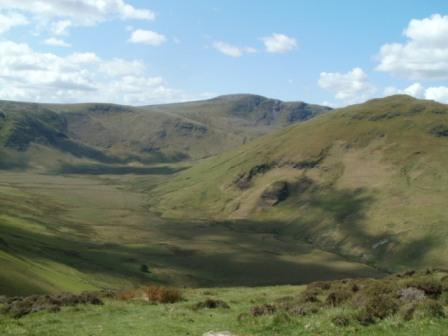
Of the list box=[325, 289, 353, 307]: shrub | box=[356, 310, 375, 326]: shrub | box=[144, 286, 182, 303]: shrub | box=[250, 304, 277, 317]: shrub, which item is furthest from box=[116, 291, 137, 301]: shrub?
box=[356, 310, 375, 326]: shrub

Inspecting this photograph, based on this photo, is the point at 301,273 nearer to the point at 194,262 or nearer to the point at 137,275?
the point at 194,262

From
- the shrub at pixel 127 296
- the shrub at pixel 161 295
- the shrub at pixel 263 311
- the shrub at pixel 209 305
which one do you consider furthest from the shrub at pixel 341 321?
the shrub at pixel 127 296

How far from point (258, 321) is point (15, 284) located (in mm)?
35470

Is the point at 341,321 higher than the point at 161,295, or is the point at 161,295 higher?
the point at 341,321

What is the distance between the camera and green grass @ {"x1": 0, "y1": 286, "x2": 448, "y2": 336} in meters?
20.6

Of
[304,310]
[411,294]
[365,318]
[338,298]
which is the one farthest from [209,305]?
[365,318]

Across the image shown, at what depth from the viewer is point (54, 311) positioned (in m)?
30.5

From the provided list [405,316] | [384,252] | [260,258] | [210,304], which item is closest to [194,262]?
[260,258]

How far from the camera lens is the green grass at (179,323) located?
2064cm

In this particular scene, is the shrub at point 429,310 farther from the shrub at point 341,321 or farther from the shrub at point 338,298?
the shrub at point 338,298

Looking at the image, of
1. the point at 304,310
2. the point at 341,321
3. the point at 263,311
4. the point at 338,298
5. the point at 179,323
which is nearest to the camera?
the point at 341,321

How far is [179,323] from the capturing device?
85.1 feet

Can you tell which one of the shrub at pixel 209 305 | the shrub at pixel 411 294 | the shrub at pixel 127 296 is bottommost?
the shrub at pixel 127 296

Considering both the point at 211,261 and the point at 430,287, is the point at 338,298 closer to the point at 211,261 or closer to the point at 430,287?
the point at 430,287
